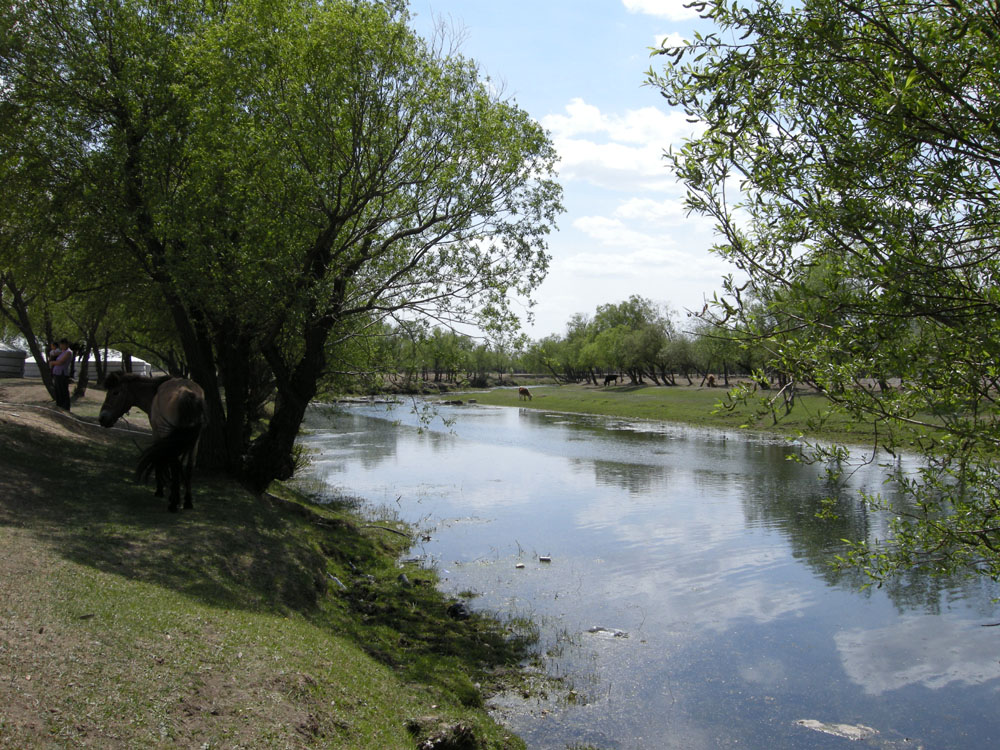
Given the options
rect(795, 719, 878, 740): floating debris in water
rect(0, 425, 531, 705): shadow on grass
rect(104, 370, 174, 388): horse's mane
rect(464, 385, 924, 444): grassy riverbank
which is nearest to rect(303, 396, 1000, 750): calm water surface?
rect(795, 719, 878, 740): floating debris in water

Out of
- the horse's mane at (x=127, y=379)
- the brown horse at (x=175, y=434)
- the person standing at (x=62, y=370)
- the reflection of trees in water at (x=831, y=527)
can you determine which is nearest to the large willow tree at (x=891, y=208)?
the reflection of trees in water at (x=831, y=527)

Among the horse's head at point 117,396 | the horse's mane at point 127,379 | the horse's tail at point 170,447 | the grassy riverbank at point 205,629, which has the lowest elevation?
the grassy riverbank at point 205,629

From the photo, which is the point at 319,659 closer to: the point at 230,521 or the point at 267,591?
the point at 267,591

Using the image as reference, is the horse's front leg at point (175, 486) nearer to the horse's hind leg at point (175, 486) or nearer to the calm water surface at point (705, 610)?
the horse's hind leg at point (175, 486)

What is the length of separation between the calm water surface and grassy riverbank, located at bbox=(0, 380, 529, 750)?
1522 millimetres

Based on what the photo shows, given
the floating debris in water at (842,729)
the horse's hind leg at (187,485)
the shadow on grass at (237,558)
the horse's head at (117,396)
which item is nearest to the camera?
the floating debris in water at (842,729)

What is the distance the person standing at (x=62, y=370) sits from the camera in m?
21.9

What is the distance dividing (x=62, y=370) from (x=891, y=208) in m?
23.3

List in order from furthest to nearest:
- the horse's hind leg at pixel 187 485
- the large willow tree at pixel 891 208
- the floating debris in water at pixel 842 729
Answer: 1. the horse's hind leg at pixel 187 485
2. the floating debris in water at pixel 842 729
3. the large willow tree at pixel 891 208

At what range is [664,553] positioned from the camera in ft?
59.9

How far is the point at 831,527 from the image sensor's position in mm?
20453

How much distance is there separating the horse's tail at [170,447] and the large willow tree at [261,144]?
258cm

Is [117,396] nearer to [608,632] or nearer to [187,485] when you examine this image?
[187,485]

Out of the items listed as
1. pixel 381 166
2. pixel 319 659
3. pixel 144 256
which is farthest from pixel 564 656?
pixel 144 256
